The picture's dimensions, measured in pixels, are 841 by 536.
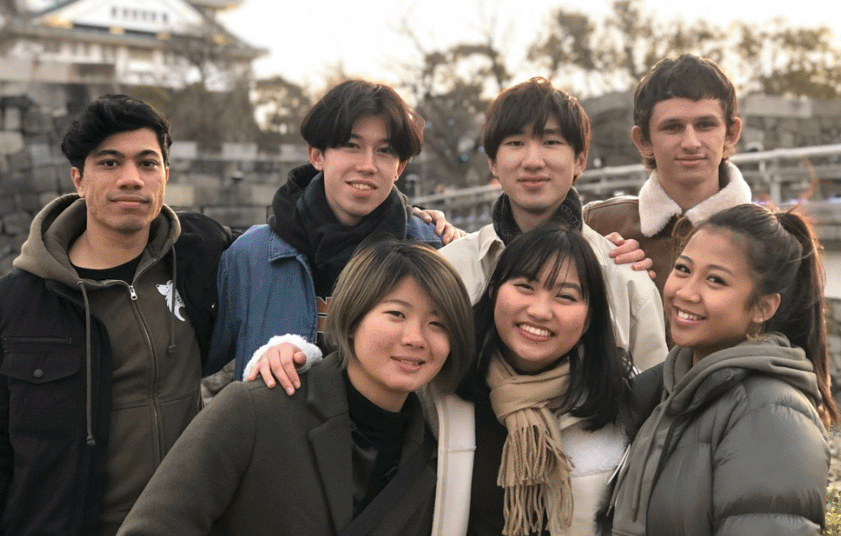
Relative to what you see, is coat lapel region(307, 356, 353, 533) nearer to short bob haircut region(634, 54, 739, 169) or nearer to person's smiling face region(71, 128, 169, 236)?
person's smiling face region(71, 128, 169, 236)

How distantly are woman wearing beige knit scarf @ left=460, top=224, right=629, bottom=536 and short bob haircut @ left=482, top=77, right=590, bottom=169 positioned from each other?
1.78 feet

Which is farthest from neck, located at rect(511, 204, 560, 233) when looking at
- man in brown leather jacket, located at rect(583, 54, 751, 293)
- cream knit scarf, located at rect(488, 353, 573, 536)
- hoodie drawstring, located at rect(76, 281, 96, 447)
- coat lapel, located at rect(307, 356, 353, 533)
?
hoodie drawstring, located at rect(76, 281, 96, 447)

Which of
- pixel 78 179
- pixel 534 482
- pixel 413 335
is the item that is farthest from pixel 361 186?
pixel 534 482

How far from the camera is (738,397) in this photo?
2.21 meters

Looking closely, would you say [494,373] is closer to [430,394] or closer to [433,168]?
[430,394]

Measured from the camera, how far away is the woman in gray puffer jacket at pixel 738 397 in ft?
6.73

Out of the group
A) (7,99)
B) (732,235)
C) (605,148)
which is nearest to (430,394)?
(732,235)

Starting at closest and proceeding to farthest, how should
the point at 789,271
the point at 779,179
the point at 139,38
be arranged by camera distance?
the point at 789,271
the point at 779,179
the point at 139,38

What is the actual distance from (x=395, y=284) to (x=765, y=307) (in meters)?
1.03

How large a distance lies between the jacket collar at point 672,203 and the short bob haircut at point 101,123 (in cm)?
203

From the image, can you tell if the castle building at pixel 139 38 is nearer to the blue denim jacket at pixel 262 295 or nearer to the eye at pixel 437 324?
the blue denim jacket at pixel 262 295

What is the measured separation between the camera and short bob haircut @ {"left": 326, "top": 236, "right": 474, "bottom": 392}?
243cm

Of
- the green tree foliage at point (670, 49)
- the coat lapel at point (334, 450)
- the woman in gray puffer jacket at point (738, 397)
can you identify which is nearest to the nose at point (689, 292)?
the woman in gray puffer jacket at point (738, 397)

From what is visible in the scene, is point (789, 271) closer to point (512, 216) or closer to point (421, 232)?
point (512, 216)
